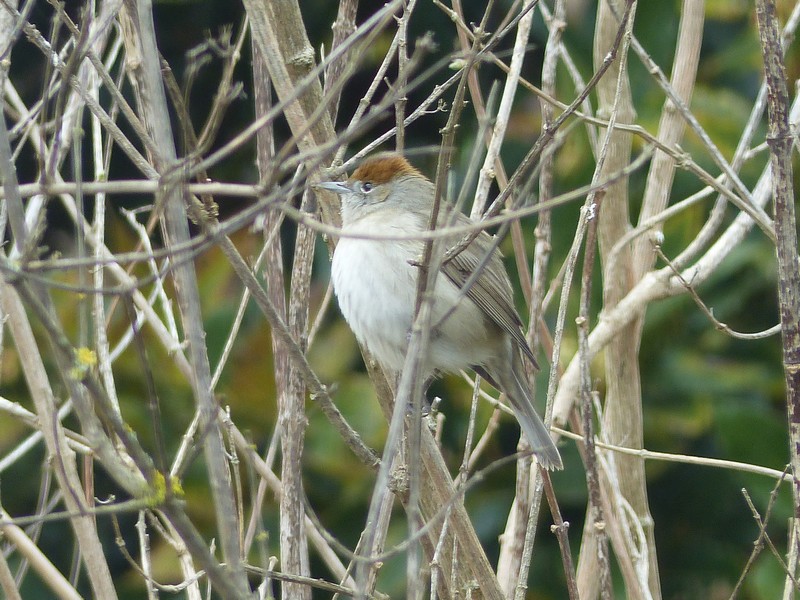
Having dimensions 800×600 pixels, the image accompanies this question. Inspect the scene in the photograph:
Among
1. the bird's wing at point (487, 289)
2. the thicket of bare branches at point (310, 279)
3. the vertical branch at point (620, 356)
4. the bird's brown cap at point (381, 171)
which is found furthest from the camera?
the bird's brown cap at point (381, 171)

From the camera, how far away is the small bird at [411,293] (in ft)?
10.8

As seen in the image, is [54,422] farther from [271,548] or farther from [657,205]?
[271,548]

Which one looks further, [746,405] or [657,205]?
[746,405]

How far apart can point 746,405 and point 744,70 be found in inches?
79.3

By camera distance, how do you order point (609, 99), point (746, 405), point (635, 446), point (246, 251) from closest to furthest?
point (635, 446) → point (609, 99) → point (746, 405) → point (246, 251)

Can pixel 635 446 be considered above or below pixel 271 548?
above

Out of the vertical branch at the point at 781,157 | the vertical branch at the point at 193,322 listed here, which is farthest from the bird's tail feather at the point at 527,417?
the vertical branch at the point at 193,322

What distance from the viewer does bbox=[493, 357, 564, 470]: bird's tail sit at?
312 centimetres

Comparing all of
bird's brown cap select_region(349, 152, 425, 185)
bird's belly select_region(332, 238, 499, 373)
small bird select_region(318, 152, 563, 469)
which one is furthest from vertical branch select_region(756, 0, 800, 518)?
bird's brown cap select_region(349, 152, 425, 185)

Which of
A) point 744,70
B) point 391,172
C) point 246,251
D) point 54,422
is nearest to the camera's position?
point 54,422

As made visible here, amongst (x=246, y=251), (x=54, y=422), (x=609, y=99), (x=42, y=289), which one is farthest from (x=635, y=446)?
(x=246, y=251)

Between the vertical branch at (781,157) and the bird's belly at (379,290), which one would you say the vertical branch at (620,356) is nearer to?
the bird's belly at (379,290)

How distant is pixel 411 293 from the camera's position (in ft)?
11.0

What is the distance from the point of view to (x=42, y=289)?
5.65ft
